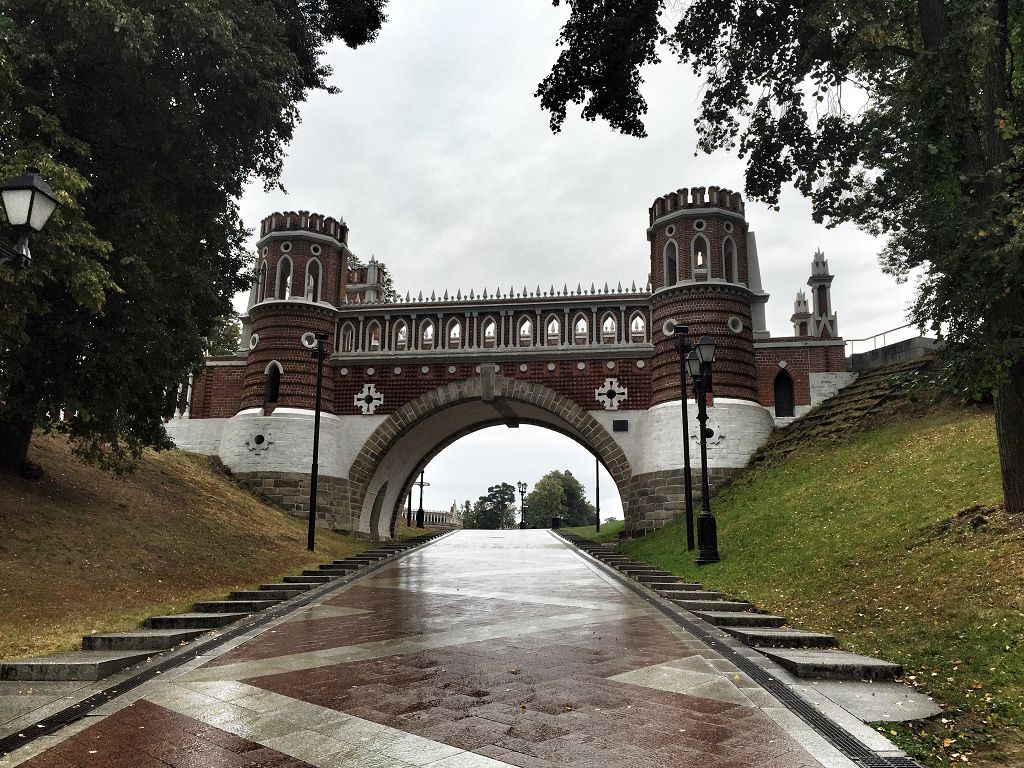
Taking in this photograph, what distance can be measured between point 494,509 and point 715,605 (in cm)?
8050

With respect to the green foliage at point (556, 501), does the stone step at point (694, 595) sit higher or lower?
lower

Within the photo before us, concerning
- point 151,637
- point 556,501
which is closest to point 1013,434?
point 151,637

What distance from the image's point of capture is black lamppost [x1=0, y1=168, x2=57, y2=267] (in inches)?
262

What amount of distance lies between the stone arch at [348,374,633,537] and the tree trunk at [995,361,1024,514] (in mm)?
16109

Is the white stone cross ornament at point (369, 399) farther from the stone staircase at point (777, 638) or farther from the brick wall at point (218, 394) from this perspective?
the stone staircase at point (777, 638)

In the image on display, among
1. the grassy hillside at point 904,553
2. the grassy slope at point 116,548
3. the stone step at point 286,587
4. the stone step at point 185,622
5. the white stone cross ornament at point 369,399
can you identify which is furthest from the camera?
A: the white stone cross ornament at point 369,399

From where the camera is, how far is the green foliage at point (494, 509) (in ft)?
282

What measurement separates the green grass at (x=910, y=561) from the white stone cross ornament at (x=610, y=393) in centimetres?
599

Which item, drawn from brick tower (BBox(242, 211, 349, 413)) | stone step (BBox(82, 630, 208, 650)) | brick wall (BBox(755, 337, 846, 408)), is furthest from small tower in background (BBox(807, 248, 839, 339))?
stone step (BBox(82, 630, 208, 650))

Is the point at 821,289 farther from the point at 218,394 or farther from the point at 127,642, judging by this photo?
the point at 127,642

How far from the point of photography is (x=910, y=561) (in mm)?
9594

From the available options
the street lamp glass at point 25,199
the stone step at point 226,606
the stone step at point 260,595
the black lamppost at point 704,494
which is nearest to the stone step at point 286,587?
the stone step at point 260,595

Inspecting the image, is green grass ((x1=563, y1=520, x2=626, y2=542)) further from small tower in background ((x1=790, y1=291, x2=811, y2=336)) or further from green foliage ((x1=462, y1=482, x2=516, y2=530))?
green foliage ((x1=462, y1=482, x2=516, y2=530))


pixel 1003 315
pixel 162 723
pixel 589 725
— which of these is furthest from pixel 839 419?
pixel 162 723
